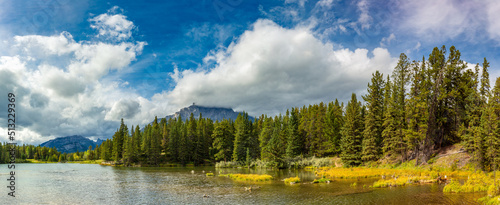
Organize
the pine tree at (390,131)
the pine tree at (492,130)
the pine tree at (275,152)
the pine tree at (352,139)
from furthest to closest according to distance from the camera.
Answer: the pine tree at (275,152) → the pine tree at (352,139) → the pine tree at (390,131) → the pine tree at (492,130)

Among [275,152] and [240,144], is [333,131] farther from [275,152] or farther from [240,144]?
[240,144]

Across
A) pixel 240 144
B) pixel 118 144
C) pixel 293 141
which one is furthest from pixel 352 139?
pixel 118 144

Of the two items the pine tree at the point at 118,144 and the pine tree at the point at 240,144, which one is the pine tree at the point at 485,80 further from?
the pine tree at the point at 118,144

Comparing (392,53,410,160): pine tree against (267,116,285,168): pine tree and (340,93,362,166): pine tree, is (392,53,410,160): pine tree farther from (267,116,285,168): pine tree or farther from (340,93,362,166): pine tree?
(267,116,285,168): pine tree

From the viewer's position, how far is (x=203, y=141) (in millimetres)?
121500

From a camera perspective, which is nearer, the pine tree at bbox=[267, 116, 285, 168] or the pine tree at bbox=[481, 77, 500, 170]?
the pine tree at bbox=[481, 77, 500, 170]

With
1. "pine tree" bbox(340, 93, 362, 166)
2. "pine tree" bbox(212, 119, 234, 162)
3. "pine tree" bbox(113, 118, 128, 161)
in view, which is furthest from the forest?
"pine tree" bbox(113, 118, 128, 161)

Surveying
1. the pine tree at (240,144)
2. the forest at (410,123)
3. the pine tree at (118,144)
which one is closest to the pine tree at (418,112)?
the forest at (410,123)

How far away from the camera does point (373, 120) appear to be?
68062 mm

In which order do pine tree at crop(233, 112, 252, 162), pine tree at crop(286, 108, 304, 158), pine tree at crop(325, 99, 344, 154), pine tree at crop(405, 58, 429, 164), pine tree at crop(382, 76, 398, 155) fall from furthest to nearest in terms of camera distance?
pine tree at crop(233, 112, 252, 162) → pine tree at crop(286, 108, 304, 158) → pine tree at crop(325, 99, 344, 154) → pine tree at crop(382, 76, 398, 155) → pine tree at crop(405, 58, 429, 164)

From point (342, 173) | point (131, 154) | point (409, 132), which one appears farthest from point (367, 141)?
point (131, 154)

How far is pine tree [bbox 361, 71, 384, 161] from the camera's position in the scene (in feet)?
221

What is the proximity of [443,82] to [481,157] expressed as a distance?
19822 millimetres

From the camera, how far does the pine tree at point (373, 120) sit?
221 feet
